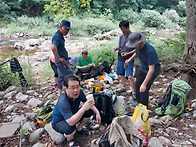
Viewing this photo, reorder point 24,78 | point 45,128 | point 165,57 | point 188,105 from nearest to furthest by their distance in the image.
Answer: point 45,128 → point 188,105 → point 24,78 → point 165,57

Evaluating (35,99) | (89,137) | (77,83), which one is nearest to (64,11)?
(35,99)

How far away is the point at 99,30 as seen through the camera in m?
18.0

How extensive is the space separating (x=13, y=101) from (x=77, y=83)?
2.58 meters

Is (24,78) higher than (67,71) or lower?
lower

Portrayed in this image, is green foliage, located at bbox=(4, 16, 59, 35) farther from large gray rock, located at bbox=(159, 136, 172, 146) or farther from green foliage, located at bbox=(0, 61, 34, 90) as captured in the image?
large gray rock, located at bbox=(159, 136, 172, 146)

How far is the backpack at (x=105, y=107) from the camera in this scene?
306 cm

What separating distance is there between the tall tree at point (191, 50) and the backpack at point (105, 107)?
178 cm

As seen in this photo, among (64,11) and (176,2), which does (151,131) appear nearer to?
(64,11)

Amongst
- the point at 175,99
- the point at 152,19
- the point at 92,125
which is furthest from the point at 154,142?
the point at 152,19

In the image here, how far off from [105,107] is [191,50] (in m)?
2.19

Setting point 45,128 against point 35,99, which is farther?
point 35,99

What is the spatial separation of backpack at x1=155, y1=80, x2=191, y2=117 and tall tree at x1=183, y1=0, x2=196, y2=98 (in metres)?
0.62

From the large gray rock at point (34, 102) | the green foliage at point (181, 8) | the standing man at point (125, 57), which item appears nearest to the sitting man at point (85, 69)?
the standing man at point (125, 57)

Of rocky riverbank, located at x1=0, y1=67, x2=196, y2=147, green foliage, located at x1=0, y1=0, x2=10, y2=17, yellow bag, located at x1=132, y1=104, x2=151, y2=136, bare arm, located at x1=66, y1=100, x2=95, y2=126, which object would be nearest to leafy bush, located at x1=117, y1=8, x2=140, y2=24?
green foliage, located at x1=0, y1=0, x2=10, y2=17
